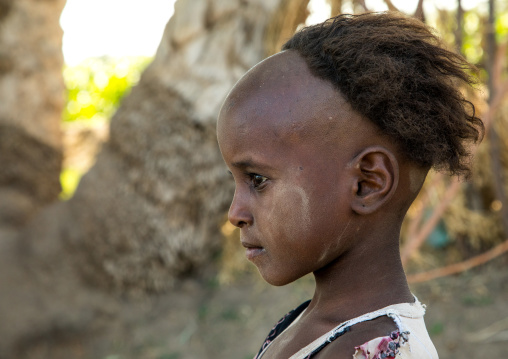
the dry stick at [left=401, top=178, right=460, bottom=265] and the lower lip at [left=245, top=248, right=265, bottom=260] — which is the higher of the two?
the dry stick at [left=401, top=178, right=460, bottom=265]

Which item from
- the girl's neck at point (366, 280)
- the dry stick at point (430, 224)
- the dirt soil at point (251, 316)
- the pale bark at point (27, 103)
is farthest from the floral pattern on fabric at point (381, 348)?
the pale bark at point (27, 103)

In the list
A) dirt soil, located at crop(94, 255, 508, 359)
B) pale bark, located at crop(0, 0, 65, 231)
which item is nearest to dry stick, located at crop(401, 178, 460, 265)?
dirt soil, located at crop(94, 255, 508, 359)

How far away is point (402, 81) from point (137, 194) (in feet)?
11.4

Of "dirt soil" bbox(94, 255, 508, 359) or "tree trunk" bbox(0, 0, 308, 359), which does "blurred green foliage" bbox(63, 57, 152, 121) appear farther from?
"dirt soil" bbox(94, 255, 508, 359)

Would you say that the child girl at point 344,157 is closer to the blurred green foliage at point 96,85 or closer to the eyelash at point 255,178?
the eyelash at point 255,178

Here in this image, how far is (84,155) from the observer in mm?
6488

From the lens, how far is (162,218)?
15.1ft

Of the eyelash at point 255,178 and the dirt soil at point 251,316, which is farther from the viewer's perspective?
the dirt soil at point 251,316

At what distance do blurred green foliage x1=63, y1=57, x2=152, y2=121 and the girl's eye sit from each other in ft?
26.0

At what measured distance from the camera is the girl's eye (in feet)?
4.85

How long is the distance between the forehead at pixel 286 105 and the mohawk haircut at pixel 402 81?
31 millimetres

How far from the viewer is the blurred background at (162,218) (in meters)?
4.43

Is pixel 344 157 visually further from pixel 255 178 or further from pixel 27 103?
pixel 27 103

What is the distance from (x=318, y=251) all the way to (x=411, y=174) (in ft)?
0.94
